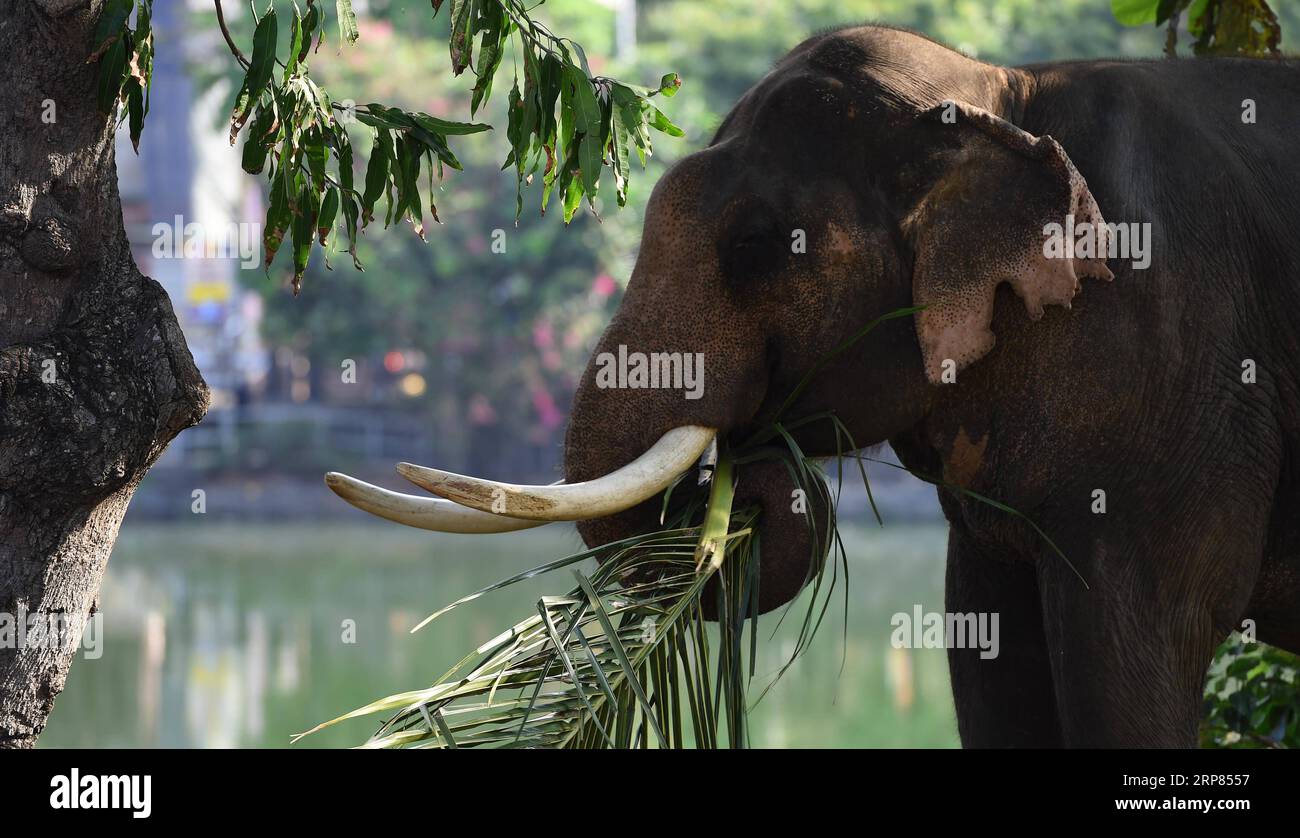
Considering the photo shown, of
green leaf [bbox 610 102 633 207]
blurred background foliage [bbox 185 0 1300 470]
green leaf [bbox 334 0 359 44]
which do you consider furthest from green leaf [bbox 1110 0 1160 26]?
blurred background foliage [bbox 185 0 1300 470]

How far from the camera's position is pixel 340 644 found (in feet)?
42.9

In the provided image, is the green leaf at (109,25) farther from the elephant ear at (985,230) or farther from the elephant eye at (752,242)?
the elephant ear at (985,230)

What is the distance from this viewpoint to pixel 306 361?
30.1m

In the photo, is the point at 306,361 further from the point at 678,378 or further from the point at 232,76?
the point at 678,378

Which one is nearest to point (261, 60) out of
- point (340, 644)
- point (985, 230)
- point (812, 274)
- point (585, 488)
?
point (585, 488)

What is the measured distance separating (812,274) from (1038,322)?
494mm

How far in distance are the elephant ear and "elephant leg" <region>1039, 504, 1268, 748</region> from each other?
52cm

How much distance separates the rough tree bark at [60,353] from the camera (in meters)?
3.21

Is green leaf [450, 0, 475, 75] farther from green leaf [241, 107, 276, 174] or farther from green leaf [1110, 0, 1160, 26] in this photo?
green leaf [1110, 0, 1160, 26]

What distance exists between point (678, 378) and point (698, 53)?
25998mm

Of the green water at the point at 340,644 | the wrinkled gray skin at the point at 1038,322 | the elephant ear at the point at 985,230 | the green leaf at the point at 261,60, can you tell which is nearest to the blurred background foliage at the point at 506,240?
the green water at the point at 340,644

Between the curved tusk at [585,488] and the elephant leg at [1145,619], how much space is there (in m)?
0.85

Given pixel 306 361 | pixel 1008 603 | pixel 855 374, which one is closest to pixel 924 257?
pixel 855 374

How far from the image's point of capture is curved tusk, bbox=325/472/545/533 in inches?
127
